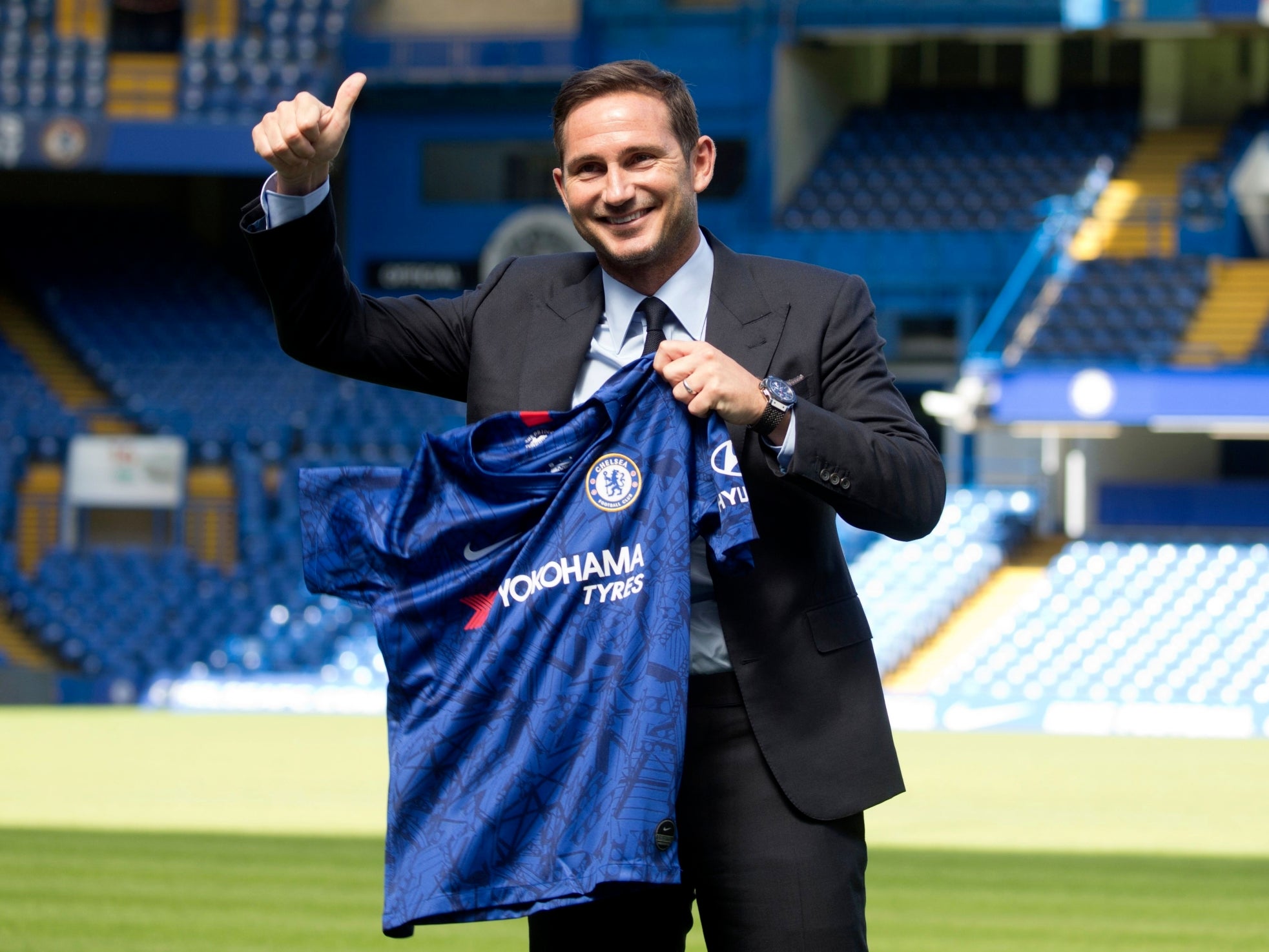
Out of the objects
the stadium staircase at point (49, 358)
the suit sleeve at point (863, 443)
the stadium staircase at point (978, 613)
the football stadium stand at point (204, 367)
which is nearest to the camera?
the suit sleeve at point (863, 443)

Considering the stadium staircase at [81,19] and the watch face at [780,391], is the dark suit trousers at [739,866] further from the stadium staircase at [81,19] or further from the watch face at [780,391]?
the stadium staircase at [81,19]

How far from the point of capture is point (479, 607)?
2555 mm

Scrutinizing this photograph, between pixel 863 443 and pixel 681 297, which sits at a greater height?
pixel 681 297

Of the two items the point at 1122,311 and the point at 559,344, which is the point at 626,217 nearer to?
the point at 559,344

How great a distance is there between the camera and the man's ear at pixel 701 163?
8.50ft

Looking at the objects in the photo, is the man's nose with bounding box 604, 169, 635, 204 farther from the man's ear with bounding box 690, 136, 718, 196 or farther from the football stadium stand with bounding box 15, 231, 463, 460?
the football stadium stand with bounding box 15, 231, 463, 460

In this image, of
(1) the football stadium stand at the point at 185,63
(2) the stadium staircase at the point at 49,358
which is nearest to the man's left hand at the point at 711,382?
(2) the stadium staircase at the point at 49,358

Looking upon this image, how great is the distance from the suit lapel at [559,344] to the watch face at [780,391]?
347mm

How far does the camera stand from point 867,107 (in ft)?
85.0

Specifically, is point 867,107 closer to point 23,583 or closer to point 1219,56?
point 1219,56

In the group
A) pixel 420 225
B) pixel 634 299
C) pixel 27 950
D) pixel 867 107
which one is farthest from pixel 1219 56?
pixel 634 299

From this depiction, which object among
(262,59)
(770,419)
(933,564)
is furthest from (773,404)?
(262,59)

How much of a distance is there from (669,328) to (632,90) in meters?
0.35

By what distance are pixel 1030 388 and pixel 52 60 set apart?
13.2 m
